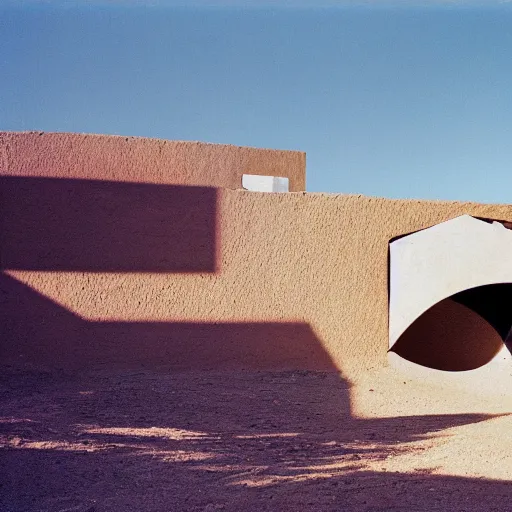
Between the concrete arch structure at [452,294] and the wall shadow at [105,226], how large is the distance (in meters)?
2.59

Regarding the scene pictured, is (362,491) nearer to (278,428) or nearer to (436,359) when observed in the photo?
(278,428)

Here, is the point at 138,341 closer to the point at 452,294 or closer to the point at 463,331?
the point at 452,294

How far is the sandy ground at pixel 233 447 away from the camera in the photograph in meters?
4.00

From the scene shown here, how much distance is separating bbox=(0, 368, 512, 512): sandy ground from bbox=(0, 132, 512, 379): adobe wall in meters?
0.45

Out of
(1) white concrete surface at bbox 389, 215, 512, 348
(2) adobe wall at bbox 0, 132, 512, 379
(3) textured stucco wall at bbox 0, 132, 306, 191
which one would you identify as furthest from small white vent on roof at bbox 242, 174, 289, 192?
(1) white concrete surface at bbox 389, 215, 512, 348

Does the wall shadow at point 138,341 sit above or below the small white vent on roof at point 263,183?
below

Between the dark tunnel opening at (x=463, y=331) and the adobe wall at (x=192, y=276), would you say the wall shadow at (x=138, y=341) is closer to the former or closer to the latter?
the adobe wall at (x=192, y=276)

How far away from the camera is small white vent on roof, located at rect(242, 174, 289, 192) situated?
13148 millimetres

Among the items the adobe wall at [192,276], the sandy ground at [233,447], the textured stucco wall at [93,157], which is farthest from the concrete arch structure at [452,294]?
the textured stucco wall at [93,157]

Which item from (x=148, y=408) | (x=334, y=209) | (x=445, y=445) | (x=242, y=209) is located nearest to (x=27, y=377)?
(x=148, y=408)

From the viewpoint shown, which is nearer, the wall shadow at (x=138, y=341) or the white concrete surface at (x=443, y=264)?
the white concrete surface at (x=443, y=264)

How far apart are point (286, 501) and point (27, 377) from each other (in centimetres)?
517

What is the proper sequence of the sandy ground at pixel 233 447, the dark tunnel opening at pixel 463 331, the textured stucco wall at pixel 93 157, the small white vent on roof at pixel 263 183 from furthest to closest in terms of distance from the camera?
the small white vent on roof at pixel 263 183
the dark tunnel opening at pixel 463 331
the textured stucco wall at pixel 93 157
the sandy ground at pixel 233 447

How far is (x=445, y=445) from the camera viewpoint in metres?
5.48
